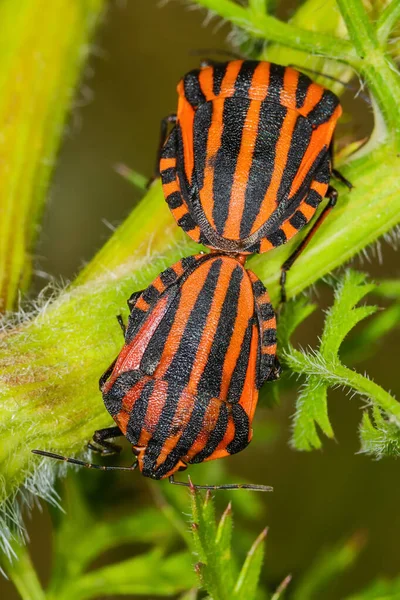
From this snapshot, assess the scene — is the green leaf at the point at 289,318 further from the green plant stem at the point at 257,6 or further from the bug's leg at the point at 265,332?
the green plant stem at the point at 257,6

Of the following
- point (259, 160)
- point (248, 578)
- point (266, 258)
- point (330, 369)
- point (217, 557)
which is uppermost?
point (259, 160)

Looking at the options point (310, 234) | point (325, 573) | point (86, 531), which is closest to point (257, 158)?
point (310, 234)

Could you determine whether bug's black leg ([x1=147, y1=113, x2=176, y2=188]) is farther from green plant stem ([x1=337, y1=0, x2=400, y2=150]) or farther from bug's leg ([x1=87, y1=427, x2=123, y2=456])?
bug's leg ([x1=87, y1=427, x2=123, y2=456])

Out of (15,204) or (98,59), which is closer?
(15,204)

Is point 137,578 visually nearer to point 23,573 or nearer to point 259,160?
point 23,573

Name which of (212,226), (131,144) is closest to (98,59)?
(131,144)

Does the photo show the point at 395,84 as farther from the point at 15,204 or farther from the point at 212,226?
the point at 15,204

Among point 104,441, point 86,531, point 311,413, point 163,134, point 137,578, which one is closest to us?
point 311,413
